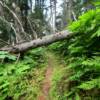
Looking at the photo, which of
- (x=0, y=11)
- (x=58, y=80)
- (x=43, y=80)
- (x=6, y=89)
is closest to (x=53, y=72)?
(x=43, y=80)

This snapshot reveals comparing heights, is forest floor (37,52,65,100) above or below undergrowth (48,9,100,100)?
below

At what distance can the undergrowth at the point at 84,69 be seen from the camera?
191 inches

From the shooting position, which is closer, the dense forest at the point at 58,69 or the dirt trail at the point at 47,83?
the dense forest at the point at 58,69

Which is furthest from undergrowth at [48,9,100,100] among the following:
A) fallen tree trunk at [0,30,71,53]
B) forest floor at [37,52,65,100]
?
fallen tree trunk at [0,30,71,53]

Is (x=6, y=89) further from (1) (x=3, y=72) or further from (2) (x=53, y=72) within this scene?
(2) (x=53, y=72)

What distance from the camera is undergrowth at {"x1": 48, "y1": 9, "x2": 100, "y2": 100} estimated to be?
4861 mm

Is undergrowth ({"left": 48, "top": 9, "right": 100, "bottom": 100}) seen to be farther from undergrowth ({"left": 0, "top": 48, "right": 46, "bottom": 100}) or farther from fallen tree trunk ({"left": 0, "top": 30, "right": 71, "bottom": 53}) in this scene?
fallen tree trunk ({"left": 0, "top": 30, "right": 71, "bottom": 53})

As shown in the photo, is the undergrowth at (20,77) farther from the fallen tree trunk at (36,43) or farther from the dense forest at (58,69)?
the fallen tree trunk at (36,43)

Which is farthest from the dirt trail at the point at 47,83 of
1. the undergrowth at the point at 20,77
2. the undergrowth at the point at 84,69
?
the undergrowth at the point at 84,69

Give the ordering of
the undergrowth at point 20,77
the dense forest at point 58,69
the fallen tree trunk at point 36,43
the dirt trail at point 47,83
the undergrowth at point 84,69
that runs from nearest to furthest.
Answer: the undergrowth at point 84,69 → the dense forest at point 58,69 → the dirt trail at point 47,83 → the undergrowth at point 20,77 → the fallen tree trunk at point 36,43

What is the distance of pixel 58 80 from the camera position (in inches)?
226

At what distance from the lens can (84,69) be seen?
5.32 m

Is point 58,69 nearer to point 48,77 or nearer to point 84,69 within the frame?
point 48,77

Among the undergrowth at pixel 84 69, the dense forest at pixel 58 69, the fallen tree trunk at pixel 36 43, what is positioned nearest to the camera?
the undergrowth at pixel 84 69
